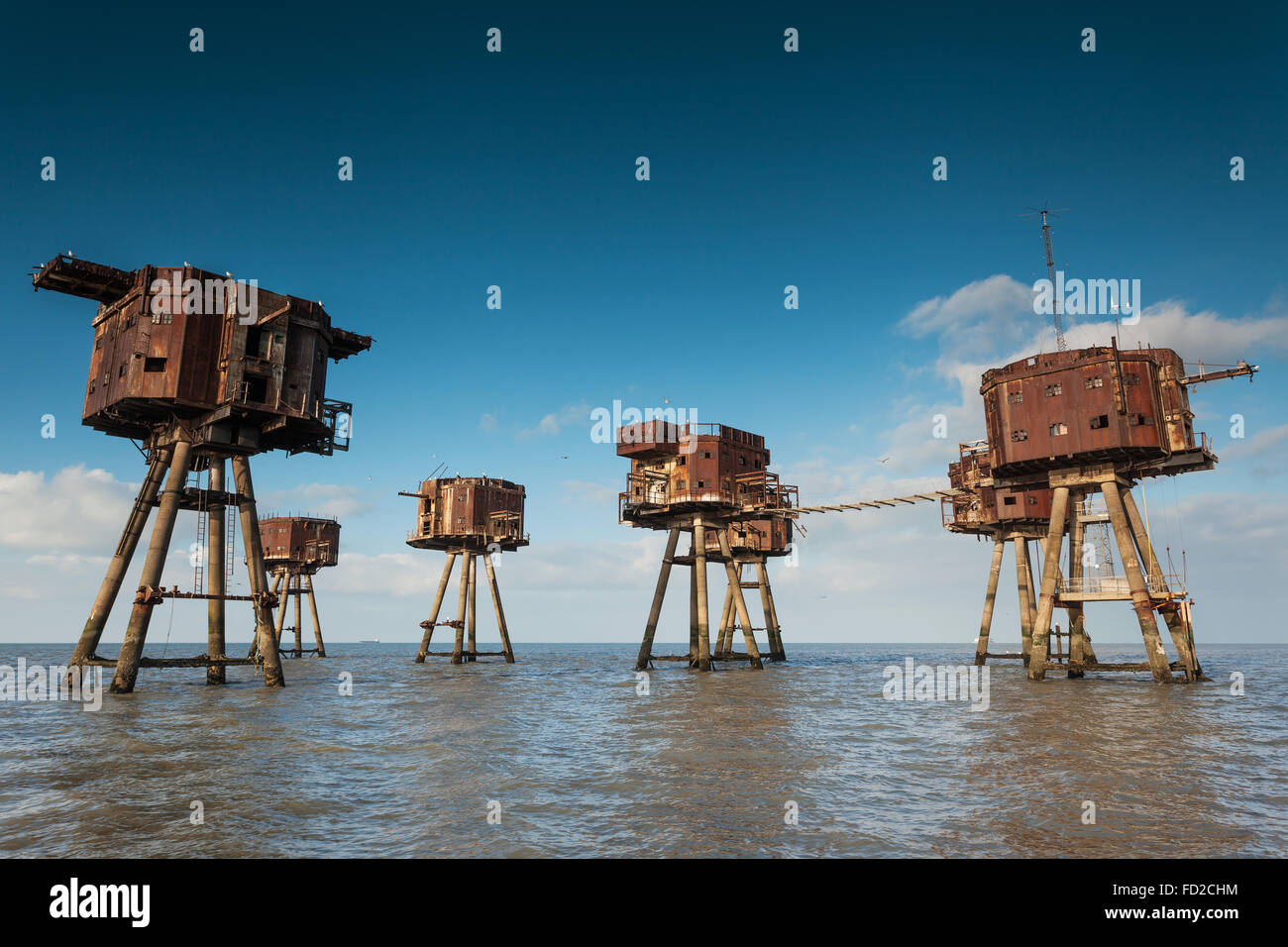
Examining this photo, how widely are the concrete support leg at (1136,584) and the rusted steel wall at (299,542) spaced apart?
187ft

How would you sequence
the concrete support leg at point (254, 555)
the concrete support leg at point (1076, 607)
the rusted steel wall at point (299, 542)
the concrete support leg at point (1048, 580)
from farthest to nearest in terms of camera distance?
the rusted steel wall at point (299, 542) → the concrete support leg at point (1076, 607) → the concrete support leg at point (1048, 580) → the concrete support leg at point (254, 555)

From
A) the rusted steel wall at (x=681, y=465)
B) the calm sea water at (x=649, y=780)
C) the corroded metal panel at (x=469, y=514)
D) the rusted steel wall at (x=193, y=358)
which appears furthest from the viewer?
the corroded metal panel at (x=469, y=514)

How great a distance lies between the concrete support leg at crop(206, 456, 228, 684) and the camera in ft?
105

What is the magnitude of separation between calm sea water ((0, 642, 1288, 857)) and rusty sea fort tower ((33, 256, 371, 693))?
18.3 feet

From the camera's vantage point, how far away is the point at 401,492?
171 feet

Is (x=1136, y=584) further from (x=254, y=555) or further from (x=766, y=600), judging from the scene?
(x=254, y=555)

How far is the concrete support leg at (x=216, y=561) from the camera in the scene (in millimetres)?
31984

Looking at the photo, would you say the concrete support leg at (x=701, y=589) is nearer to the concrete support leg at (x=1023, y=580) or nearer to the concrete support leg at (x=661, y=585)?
the concrete support leg at (x=661, y=585)

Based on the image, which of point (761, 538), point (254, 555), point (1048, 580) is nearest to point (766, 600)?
point (761, 538)

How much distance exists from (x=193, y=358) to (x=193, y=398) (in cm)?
157

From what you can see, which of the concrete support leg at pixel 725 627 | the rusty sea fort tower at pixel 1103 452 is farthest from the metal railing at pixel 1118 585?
the concrete support leg at pixel 725 627

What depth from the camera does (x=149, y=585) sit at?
91.0 ft

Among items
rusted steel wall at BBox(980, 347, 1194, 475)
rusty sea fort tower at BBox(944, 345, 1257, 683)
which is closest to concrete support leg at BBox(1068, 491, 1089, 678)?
rusty sea fort tower at BBox(944, 345, 1257, 683)
